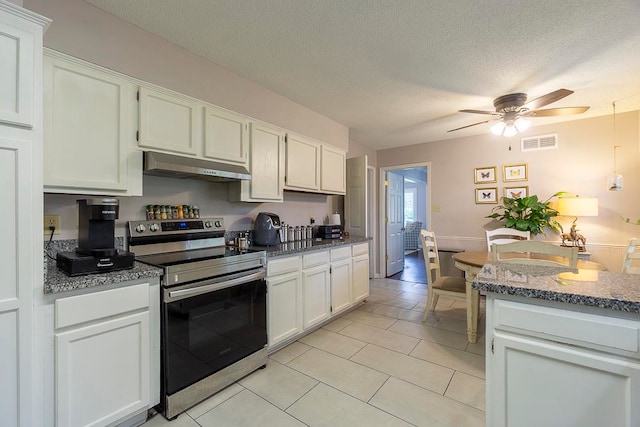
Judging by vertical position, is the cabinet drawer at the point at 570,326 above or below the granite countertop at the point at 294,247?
below

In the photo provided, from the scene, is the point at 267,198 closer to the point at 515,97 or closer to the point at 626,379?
the point at 626,379

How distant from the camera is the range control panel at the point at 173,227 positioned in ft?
6.61

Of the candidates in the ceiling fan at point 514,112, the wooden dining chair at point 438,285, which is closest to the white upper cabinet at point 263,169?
the wooden dining chair at point 438,285

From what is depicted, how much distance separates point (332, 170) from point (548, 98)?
223 cm

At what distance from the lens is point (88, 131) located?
65.7 inches

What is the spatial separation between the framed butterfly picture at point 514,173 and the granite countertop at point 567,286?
3.45m

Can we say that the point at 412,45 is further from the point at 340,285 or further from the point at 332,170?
the point at 340,285

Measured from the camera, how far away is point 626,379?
0.83 meters

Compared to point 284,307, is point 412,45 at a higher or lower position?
higher

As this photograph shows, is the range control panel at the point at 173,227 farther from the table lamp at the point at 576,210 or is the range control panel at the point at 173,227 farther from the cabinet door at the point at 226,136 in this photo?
the table lamp at the point at 576,210

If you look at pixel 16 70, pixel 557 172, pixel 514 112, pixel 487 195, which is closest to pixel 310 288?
pixel 16 70

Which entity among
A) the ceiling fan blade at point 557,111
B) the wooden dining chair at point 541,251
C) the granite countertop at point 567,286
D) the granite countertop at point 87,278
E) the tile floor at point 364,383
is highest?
the ceiling fan blade at point 557,111

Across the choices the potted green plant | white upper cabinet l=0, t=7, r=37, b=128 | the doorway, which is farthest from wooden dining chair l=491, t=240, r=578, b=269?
the doorway

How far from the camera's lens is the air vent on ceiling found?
3881mm
